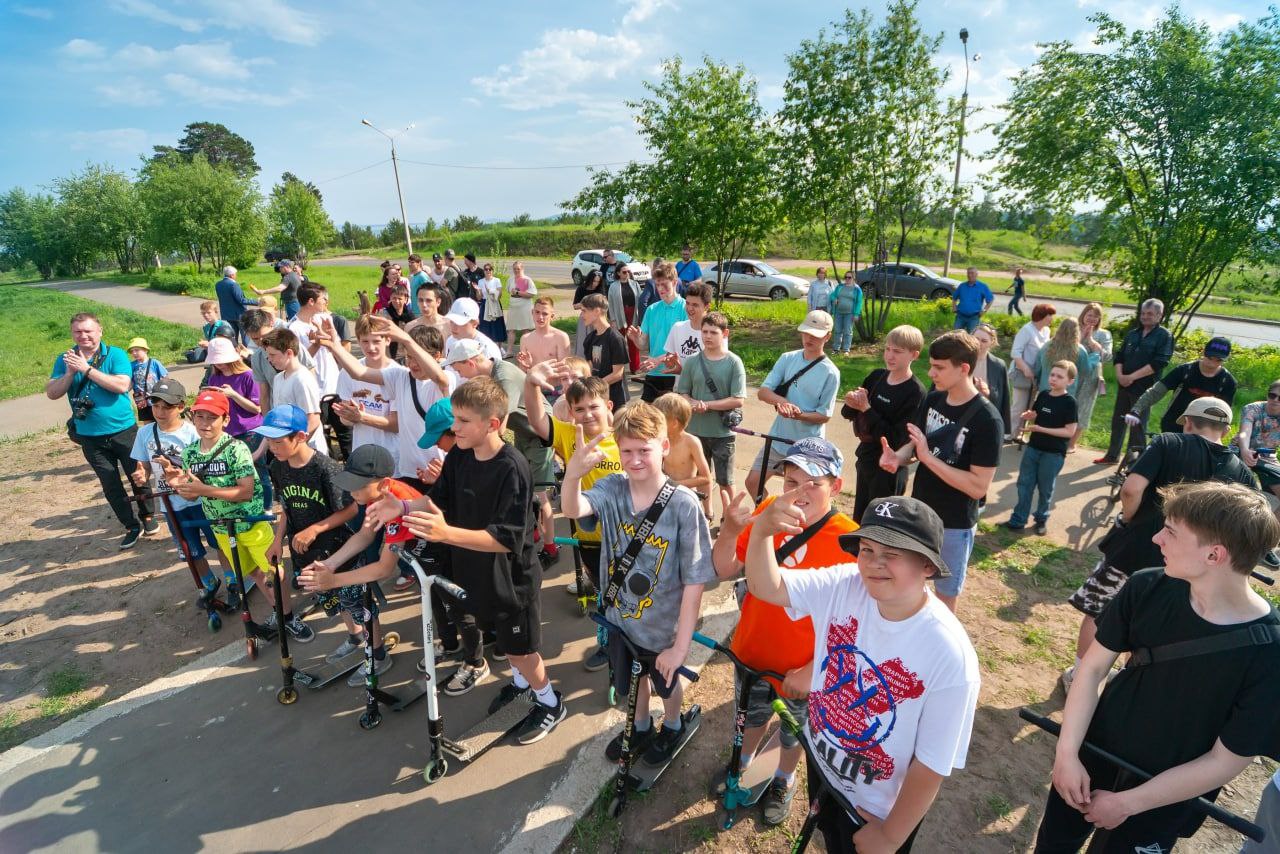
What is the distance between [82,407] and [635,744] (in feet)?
21.7

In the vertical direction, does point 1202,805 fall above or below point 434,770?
above

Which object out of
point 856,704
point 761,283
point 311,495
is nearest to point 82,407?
point 311,495

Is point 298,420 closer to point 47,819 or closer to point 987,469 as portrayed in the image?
point 47,819

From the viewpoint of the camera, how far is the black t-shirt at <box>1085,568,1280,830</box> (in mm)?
1969

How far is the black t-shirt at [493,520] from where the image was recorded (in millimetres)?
3240

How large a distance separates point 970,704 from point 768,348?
13105 mm

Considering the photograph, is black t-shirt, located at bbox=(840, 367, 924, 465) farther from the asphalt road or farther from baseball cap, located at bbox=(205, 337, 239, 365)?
the asphalt road

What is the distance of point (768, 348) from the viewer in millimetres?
14555

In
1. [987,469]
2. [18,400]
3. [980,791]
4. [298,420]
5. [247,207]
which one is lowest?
[980,791]

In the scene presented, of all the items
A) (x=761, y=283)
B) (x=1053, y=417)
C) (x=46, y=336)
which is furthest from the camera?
(x=761, y=283)

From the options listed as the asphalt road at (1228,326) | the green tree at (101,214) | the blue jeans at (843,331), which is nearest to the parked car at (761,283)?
the asphalt road at (1228,326)

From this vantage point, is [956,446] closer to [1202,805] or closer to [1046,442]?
[1202,805]

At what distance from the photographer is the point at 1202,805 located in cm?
207

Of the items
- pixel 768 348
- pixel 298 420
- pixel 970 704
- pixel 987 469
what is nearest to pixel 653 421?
pixel 970 704
